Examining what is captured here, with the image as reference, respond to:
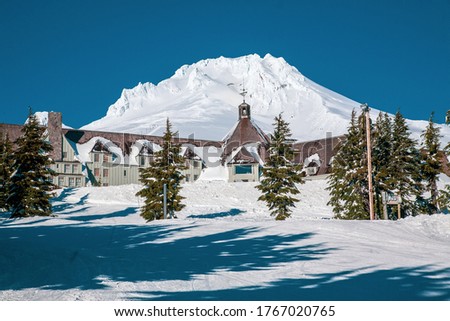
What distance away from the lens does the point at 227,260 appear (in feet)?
42.8

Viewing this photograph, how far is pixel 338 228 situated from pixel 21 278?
36.7 ft

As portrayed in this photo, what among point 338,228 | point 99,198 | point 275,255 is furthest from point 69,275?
point 99,198

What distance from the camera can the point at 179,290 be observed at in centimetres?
968

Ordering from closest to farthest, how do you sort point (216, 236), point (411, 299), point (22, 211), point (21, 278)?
point (411, 299) → point (21, 278) → point (216, 236) → point (22, 211)

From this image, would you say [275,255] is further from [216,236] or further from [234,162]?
[234,162]

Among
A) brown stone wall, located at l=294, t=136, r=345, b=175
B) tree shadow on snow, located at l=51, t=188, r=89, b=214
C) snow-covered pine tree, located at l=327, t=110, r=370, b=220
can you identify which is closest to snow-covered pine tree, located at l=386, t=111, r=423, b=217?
snow-covered pine tree, located at l=327, t=110, r=370, b=220

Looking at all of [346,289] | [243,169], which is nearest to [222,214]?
[243,169]

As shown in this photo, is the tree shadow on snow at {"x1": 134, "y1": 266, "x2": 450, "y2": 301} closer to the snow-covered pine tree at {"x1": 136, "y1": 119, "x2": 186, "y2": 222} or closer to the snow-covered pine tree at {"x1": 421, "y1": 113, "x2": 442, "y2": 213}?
the snow-covered pine tree at {"x1": 136, "y1": 119, "x2": 186, "y2": 222}

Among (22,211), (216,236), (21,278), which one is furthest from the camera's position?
(22,211)

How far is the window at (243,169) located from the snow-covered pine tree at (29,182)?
1315 inches

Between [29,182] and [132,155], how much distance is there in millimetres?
38689

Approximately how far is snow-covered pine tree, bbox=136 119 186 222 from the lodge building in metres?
28.2

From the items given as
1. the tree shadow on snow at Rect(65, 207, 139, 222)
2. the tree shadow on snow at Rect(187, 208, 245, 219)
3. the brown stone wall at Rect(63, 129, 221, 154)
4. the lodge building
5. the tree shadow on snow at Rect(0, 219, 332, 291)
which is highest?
the brown stone wall at Rect(63, 129, 221, 154)

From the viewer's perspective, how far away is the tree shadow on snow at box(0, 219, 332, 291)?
11.0 m
